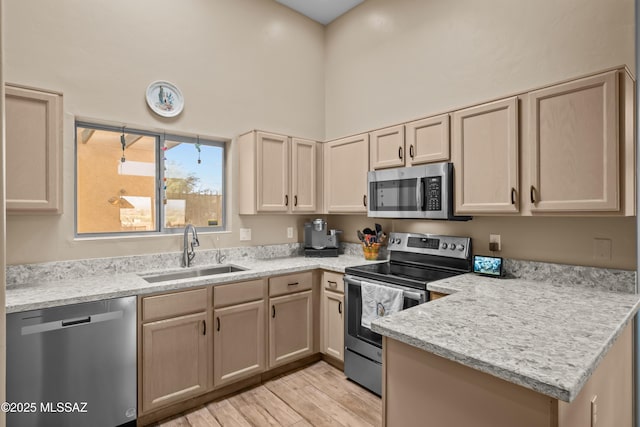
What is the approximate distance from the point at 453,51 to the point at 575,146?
4.59 feet

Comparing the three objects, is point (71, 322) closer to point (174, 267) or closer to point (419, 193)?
point (174, 267)

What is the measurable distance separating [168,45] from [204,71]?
33cm

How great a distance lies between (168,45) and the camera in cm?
282

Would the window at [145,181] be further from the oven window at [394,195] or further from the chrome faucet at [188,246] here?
the oven window at [394,195]

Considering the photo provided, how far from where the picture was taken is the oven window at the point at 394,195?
103 inches

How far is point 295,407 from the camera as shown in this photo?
2342 millimetres

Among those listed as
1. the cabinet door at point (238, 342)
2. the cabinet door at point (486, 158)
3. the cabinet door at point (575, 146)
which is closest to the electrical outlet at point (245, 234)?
the cabinet door at point (238, 342)

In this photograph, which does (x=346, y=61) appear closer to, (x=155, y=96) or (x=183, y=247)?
(x=155, y=96)

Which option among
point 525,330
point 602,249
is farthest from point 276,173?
point 602,249

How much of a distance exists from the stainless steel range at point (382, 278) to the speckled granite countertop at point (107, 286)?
0.26 m

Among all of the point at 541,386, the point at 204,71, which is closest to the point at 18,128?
the point at 204,71

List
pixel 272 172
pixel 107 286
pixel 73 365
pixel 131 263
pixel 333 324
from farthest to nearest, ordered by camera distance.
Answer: pixel 272 172 → pixel 333 324 → pixel 131 263 → pixel 107 286 → pixel 73 365

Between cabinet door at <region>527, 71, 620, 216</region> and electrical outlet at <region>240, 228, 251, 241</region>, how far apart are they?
231 centimetres

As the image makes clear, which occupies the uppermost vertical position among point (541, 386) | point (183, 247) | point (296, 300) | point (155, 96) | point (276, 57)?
point (276, 57)
